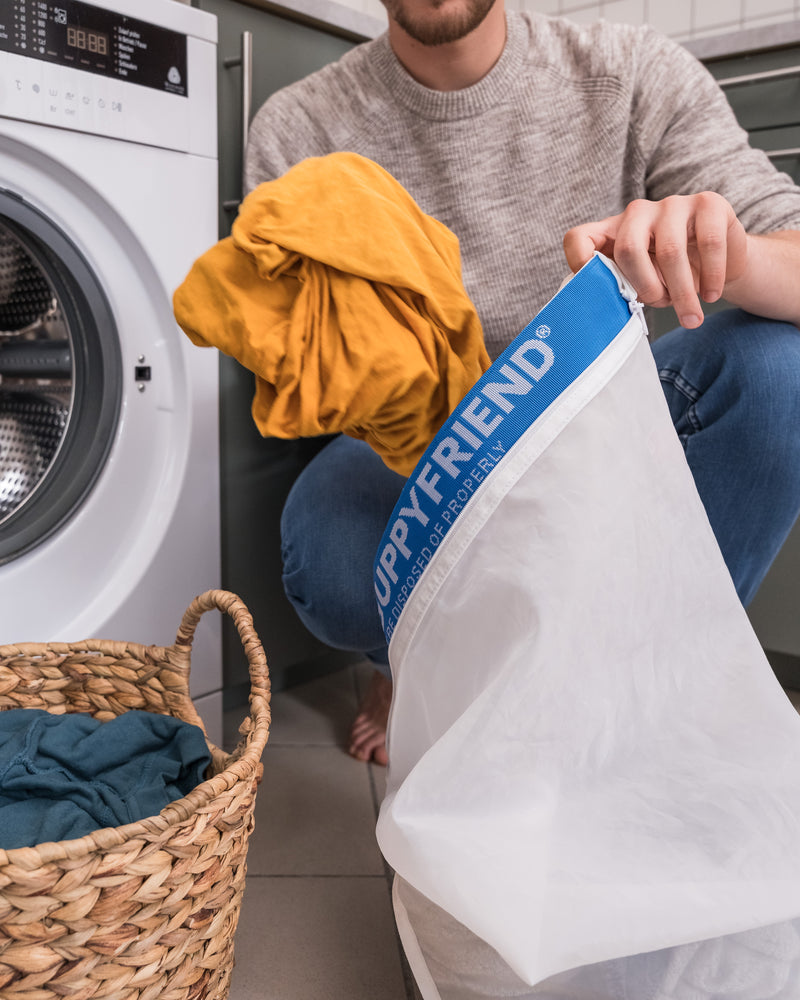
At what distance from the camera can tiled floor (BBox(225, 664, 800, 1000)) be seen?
2.33ft

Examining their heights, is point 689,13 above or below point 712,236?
above

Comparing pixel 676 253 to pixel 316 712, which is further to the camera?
pixel 316 712

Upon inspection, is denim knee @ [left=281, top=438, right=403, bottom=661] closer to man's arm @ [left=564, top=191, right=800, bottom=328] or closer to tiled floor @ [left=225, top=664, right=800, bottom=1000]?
tiled floor @ [left=225, top=664, right=800, bottom=1000]

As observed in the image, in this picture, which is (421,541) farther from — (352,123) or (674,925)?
(352,123)

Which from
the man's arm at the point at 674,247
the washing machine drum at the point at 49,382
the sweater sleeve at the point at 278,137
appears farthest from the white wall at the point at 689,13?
the man's arm at the point at 674,247

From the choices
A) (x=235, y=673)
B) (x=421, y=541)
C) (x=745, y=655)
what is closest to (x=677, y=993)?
(x=745, y=655)

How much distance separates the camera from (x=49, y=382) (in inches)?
34.9

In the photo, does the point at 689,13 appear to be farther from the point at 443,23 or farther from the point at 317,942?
the point at 317,942

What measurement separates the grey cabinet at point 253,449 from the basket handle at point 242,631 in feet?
1.11

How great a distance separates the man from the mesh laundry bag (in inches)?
10.5

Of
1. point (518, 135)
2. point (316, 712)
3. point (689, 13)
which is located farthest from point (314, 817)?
point (689, 13)

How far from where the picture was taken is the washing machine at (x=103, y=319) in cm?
78

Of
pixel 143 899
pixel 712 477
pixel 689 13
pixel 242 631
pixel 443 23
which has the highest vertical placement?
pixel 689 13

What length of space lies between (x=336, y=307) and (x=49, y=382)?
406 mm
